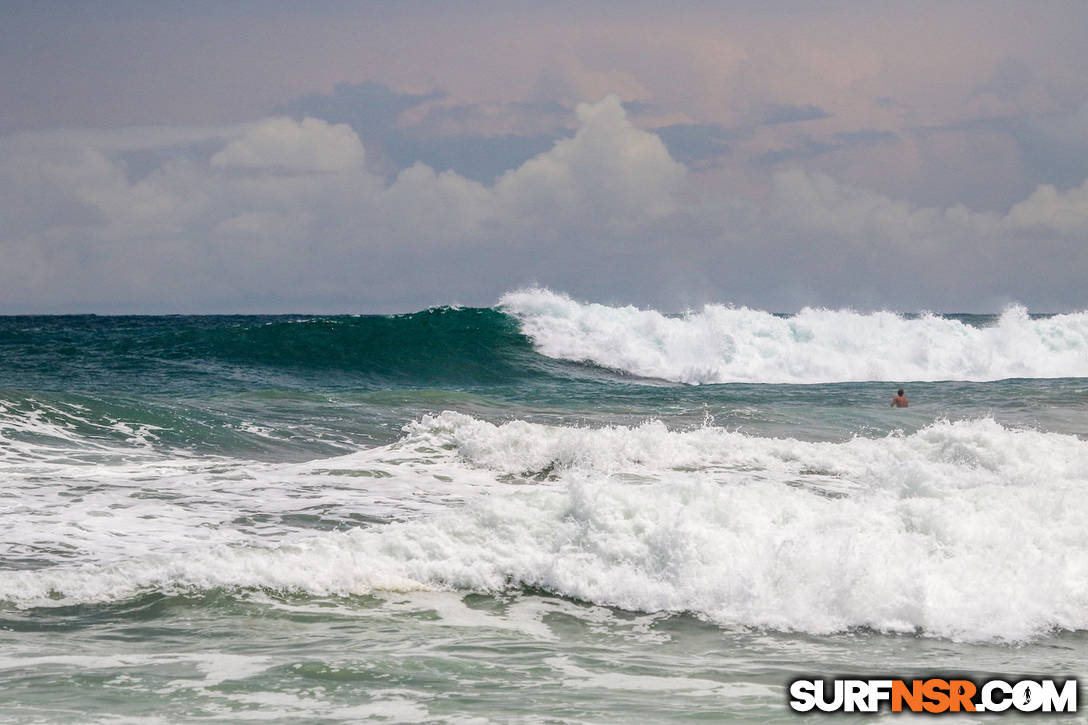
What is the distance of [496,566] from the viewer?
27.6 feet

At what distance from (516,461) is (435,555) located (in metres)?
5.14

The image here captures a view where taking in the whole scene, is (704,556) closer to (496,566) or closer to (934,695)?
(496,566)

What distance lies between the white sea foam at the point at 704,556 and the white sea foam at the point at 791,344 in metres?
23.8

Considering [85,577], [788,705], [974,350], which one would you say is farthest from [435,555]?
[974,350]

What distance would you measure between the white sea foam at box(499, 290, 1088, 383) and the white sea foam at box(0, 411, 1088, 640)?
935 inches

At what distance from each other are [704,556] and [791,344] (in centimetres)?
2953

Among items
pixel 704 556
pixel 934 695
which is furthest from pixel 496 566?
pixel 934 695

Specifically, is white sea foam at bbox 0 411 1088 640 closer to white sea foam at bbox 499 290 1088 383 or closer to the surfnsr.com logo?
the surfnsr.com logo

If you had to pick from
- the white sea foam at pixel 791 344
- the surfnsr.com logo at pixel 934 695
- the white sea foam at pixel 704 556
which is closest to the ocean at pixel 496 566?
the white sea foam at pixel 704 556

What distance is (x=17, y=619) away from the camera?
22.9ft

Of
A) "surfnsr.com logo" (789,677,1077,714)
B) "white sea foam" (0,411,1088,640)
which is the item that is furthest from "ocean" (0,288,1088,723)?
"surfnsr.com logo" (789,677,1077,714)

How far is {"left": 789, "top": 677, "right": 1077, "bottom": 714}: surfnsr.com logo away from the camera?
18.1 feet

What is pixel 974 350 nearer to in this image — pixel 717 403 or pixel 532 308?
pixel 532 308

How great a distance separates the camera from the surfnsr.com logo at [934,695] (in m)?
5.51
